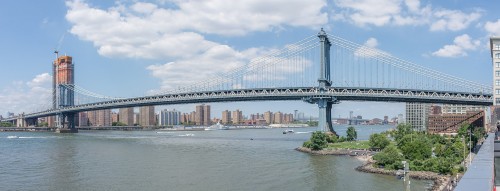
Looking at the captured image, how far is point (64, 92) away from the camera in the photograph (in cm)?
13612

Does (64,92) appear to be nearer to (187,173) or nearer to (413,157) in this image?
(187,173)

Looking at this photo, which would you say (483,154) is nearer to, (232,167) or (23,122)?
(232,167)

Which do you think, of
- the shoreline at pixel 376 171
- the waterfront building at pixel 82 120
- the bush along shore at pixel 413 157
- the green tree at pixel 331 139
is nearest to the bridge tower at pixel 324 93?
the green tree at pixel 331 139

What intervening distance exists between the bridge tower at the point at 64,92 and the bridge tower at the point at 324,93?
2970 inches

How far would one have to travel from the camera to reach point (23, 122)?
149375 mm

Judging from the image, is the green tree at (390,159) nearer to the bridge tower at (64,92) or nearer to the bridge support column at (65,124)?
the bridge tower at (64,92)

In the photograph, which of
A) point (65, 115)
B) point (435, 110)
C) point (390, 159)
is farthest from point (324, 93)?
point (65, 115)

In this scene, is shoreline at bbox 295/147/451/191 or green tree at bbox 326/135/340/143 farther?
green tree at bbox 326/135/340/143

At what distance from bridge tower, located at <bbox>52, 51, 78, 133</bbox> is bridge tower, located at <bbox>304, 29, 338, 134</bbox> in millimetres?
75447

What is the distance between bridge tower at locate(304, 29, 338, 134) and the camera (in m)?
71.2

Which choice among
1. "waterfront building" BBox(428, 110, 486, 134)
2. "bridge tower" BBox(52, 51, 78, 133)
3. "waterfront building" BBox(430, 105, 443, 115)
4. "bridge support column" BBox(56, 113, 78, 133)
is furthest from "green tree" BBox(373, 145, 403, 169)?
"bridge support column" BBox(56, 113, 78, 133)

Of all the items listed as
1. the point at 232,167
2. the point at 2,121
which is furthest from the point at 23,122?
the point at 232,167

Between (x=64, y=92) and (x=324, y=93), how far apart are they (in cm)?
9116

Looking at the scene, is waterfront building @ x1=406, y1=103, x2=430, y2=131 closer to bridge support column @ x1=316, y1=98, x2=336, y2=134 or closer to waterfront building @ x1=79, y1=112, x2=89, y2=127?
bridge support column @ x1=316, y1=98, x2=336, y2=134
